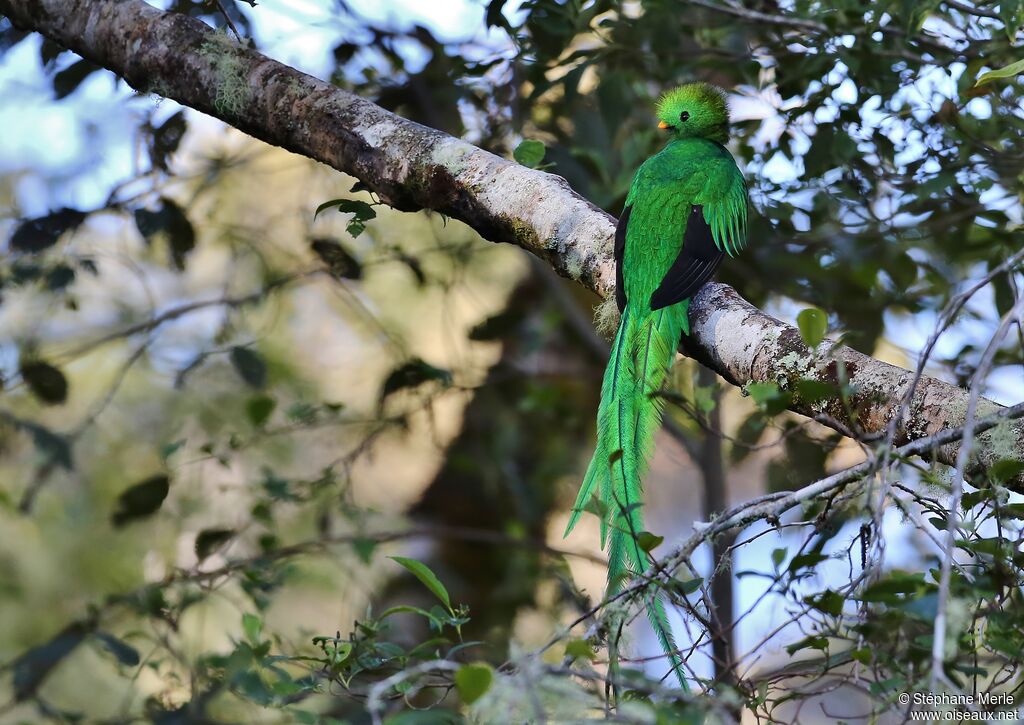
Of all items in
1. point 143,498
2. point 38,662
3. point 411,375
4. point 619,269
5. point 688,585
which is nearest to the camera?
point 688,585

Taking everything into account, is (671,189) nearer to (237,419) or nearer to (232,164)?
(232,164)

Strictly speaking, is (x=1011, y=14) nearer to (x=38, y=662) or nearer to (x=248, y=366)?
(x=248, y=366)

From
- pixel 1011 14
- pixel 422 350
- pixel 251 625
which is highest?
pixel 1011 14

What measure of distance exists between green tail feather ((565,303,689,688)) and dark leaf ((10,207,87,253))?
1.80m

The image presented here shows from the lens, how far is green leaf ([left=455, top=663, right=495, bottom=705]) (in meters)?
1.11

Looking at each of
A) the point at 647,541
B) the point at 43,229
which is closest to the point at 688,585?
the point at 647,541

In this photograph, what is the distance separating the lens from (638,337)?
2109mm

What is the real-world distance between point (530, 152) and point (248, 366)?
4.55ft

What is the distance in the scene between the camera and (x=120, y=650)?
8.18 ft

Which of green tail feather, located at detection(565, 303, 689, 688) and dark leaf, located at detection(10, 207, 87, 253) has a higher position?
green tail feather, located at detection(565, 303, 689, 688)

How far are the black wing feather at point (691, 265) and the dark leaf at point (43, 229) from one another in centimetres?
184

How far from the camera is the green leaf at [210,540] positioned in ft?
10.0

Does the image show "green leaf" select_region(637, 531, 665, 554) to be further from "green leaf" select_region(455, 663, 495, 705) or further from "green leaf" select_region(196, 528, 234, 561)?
"green leaf" select_region(196, 528, 234, 561)

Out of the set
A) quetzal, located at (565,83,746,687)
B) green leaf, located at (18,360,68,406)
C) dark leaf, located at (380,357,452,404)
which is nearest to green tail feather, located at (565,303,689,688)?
quetzal, located at (565,83,746,687)
